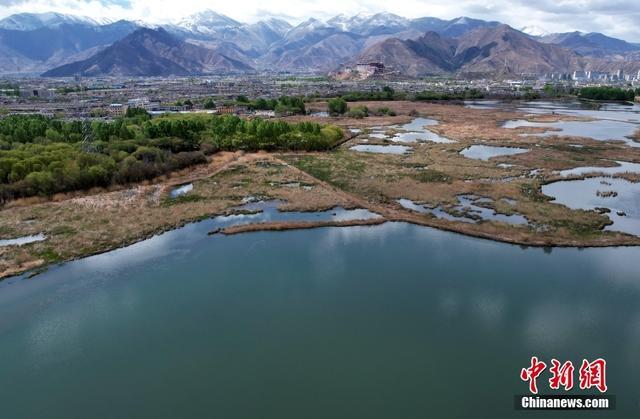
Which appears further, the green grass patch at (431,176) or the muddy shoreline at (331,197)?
the green grass patch at (431,176)

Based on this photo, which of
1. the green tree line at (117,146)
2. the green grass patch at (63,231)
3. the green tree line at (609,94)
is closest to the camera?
the green grass patch at (63,231)

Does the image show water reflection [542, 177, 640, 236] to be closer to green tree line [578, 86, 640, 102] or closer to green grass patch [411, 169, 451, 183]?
green grass patch [411, 169, 451, 183]

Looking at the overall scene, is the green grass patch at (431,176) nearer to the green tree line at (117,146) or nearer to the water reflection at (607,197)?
the water reflection at (607,197)

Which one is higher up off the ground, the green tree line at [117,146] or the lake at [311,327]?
the green tree line at [117,146]

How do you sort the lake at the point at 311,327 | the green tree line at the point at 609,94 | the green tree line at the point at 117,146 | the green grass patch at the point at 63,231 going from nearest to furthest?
the lake at the point at 311,327 → the green grass patch at the point at 63,231 → the green tree line at the point at 117,146 → the green tree line at the point at 609,94

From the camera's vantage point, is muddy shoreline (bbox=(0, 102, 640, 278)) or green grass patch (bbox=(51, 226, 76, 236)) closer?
muddy shoreline (bbox=(0, 102, 640, 278))

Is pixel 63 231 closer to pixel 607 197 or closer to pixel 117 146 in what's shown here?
pixel 117 146

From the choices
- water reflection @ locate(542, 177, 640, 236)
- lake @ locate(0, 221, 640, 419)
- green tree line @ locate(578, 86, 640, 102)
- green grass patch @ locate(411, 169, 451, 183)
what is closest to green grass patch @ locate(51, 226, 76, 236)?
lake @ locate(0, 221, 640, 419)

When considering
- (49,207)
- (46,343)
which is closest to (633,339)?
(46,343)

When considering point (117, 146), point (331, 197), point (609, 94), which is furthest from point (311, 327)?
point (609, 94)

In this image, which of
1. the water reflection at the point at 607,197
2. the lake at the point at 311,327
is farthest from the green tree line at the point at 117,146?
the water reflection at the point at 607,197
